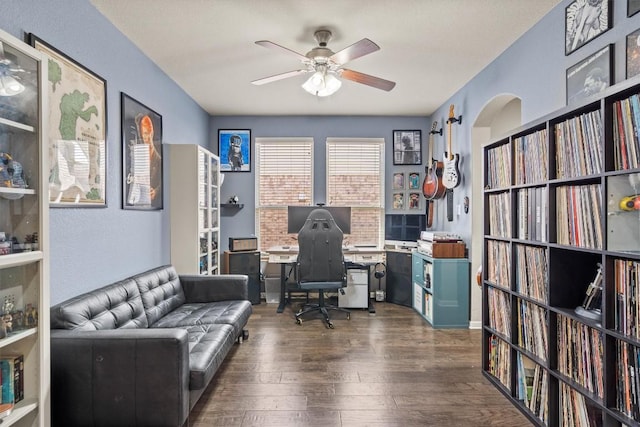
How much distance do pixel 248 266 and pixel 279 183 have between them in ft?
4.26

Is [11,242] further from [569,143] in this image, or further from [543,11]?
[543,11]

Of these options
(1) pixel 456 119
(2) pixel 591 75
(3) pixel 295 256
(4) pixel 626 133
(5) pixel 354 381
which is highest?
(1) pixel 456 119

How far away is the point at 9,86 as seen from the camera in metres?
1.52

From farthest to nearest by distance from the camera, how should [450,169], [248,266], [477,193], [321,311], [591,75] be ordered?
[248,266] < [450,169] < [321,311] < [477,193] < [591,75]

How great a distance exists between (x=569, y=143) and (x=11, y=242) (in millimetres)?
2653

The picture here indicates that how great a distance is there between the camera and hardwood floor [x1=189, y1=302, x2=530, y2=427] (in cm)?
220

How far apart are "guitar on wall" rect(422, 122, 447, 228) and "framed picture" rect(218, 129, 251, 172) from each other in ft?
8.35

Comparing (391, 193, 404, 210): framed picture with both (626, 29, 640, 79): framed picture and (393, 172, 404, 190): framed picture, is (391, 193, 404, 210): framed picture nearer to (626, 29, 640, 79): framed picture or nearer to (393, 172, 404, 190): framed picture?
(393, 172, 404, 190): framed picture

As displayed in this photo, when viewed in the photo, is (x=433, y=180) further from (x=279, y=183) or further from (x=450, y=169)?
(x=279, y=183)

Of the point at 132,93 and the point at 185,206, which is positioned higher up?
the point at 132,93

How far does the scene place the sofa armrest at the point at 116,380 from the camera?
5.99 feet

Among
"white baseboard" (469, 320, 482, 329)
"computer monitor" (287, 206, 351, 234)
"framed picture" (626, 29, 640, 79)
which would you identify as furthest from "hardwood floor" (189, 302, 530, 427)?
"framed picture" (626, 29, 640, 79)

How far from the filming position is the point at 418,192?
17.3 feet

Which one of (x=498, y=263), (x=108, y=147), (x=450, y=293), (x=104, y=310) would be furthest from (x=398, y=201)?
(x=104, y=310)
